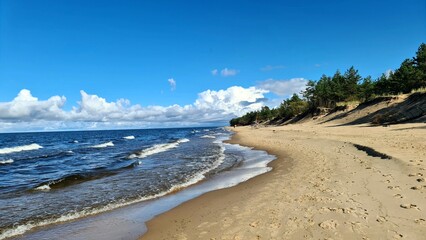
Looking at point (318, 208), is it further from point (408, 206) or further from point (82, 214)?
point (82, 214)

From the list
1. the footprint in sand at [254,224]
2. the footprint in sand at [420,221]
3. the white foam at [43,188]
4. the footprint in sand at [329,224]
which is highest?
the footprint in sand at [420,221]

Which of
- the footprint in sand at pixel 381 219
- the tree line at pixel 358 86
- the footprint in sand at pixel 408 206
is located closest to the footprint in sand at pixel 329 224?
the footprint in sand at pixel 381 219

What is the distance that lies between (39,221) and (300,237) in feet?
26.5

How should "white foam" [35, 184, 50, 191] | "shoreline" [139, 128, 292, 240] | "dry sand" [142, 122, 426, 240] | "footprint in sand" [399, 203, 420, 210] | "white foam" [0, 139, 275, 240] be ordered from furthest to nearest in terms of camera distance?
"white foam" [35, 184, 50, 191]
"white foam" [0, 139, 275, 240]
"shoreline" [139, 128, 292, 240]
"footprint in sand" [399, 203, 420, 210]
"dry sand" [142, 122, 426, 240]

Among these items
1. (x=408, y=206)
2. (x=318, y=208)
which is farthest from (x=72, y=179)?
(x=408, y=206)

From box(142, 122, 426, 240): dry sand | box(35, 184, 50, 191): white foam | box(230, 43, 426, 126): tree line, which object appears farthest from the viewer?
box(230, 43, 426, 126): tree line

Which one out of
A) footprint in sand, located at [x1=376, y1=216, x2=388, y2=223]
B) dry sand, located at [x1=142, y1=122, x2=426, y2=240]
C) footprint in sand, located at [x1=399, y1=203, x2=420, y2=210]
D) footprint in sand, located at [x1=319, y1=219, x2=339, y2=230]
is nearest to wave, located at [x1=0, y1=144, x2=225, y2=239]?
dry sand, located at [x1=142, y1=122, x2=426, y2=240]

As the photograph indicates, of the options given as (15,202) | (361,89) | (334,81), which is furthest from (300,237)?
(334,81)

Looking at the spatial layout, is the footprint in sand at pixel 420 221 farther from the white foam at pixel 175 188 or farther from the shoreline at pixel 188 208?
the white foam at pixel 175 188

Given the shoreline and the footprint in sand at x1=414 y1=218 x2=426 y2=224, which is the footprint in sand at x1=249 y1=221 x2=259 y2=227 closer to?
→ the shoreline

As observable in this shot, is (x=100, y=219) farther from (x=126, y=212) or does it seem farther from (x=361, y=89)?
(x=361, y=89)

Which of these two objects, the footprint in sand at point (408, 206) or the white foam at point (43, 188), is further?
the white foam at point (43, 188)

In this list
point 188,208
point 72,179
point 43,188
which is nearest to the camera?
point 188,208

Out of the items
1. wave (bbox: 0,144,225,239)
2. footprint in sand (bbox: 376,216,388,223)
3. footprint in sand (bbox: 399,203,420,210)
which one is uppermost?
footprint in sand (bbox: 399,203,420,210)
